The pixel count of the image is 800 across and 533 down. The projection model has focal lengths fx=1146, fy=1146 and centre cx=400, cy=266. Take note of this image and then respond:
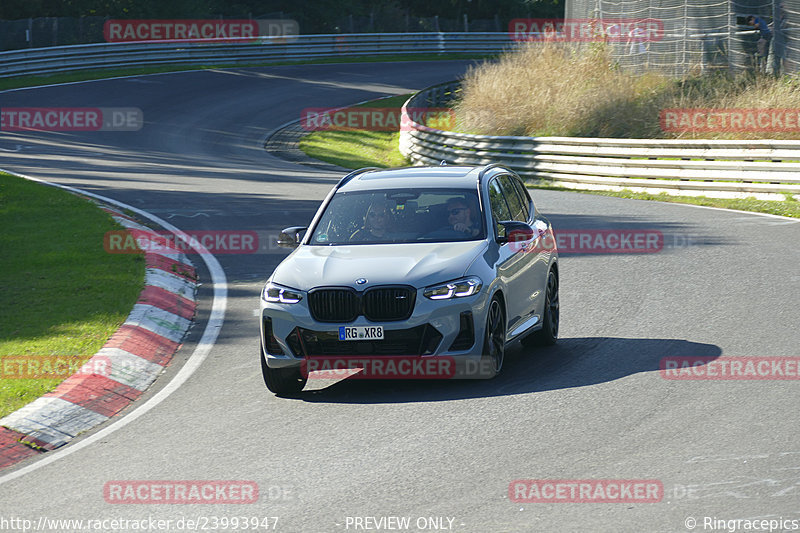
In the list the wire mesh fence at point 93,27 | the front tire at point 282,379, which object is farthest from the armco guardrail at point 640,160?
the wire mesh fence at point 93,27

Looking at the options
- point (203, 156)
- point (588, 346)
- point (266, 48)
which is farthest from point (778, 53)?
point (266, 48)

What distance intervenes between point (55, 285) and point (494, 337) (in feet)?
21.2

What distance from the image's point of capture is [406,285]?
8859 mm

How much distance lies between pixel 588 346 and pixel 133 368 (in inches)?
163

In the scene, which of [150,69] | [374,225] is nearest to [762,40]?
[374,225]

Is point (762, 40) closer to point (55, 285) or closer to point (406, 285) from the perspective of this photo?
point (55, 285)

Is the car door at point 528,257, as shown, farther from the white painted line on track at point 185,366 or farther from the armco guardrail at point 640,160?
the armco guardrail at point 640,160

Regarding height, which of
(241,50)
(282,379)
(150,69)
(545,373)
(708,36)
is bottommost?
(150,69)

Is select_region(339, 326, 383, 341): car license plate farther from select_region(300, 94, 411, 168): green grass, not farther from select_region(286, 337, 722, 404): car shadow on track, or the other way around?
select_region(300, 94, 411, 168): green grass

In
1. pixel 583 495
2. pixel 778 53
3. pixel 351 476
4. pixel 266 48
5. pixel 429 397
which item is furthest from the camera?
pixel 266 48

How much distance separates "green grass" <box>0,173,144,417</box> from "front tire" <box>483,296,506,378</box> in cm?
362

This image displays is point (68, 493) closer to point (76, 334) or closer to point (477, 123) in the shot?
point (76, 334)

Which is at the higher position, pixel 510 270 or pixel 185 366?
pixel 510 270

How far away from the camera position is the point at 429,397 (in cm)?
891
